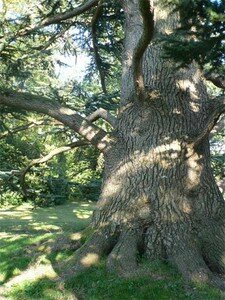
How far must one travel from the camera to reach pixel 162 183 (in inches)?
277

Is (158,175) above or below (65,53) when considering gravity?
below

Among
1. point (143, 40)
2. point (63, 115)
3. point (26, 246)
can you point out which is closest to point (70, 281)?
point (26, 246)

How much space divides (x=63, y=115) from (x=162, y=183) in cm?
212

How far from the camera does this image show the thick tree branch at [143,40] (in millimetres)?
5195

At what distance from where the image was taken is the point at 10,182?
30.5ft

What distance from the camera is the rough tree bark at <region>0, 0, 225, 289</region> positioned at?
6.62 m

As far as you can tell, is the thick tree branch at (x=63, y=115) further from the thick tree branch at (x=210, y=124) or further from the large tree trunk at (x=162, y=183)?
the thick tree branch at (x=210, y=124)

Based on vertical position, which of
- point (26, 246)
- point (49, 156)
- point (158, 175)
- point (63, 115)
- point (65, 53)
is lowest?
point (26, 246)

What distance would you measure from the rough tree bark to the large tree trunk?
1 centimetres

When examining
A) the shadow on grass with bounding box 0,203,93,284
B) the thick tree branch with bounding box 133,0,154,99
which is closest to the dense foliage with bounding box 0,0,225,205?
the thick tree branch with bounding box 133,0,154,99

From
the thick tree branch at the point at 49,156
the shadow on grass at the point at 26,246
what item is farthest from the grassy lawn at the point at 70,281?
the thick tree branch at the point at 49,156

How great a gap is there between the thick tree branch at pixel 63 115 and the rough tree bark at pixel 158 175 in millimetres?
17

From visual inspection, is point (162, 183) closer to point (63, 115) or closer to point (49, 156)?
point (63, 115)

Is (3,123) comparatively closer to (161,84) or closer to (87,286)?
(161,84)
